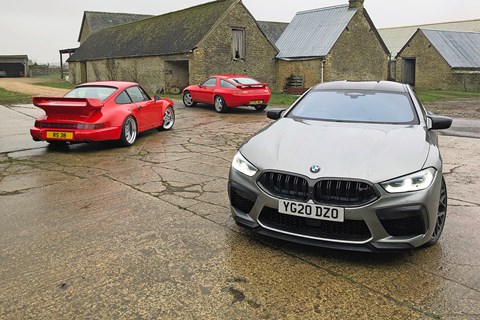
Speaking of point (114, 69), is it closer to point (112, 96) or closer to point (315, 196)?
point (112, 96)

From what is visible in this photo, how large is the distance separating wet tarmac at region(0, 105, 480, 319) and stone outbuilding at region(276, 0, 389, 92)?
2285cm

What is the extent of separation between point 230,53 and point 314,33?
750cm

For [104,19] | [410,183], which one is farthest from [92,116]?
[104,19]

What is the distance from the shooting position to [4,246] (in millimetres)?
3707

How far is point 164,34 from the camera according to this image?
97.2 feet

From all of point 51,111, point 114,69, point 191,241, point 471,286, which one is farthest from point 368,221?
point 114,69

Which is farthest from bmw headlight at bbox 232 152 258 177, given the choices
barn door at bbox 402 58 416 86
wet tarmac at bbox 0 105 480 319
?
barn door at bbox 402 58 416 86

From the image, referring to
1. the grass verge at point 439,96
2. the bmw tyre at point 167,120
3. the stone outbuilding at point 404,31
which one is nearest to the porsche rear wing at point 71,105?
the bmw tyre at point 167,120

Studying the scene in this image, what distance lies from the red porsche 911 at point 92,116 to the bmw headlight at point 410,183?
6133 mm

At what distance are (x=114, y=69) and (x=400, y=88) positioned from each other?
31685mm

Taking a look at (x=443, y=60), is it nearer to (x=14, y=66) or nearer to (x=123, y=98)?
(x=123, y=98)

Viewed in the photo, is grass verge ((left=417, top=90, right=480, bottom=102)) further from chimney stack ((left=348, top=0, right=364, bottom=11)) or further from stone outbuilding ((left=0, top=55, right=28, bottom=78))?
stone outbuilding ((left=0, top=55, right=28, bottom=78))

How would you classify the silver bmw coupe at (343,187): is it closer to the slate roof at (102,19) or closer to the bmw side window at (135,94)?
the bmw side window at (135,94)

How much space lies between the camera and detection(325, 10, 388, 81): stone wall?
2833 cm
